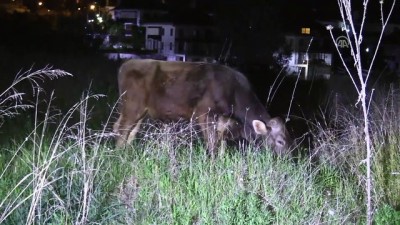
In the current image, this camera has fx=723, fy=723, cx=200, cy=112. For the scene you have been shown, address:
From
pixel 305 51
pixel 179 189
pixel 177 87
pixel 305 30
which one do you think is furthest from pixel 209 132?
pixel 305 30

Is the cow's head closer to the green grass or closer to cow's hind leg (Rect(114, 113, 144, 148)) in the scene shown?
cow's hind leg (Rect(114, 113, 144, 148))

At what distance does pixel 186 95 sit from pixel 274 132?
175 cm

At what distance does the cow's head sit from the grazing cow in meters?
0.35

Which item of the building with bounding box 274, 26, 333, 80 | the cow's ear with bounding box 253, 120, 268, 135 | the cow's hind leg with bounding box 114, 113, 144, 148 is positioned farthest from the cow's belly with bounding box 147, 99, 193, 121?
the building with bounding box 274, 26, 333, 80

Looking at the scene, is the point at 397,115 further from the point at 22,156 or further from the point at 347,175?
the point at 22,156

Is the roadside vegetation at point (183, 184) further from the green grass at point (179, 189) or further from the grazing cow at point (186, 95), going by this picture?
the grazing cow at point (186, 95)

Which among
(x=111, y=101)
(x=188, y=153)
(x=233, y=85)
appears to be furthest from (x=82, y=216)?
(x=111, y=101)

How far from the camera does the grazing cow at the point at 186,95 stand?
1065 centimetres

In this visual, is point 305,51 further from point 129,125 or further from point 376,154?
point 376,154

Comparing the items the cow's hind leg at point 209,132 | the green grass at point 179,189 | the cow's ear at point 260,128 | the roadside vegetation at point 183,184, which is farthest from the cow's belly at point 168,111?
the green grass at point 179,189

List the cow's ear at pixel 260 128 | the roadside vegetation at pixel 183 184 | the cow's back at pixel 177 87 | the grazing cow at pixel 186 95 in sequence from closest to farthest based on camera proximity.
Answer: the roadside vegetation at pixel 183 184 → the cow's ear at pixel 260 128 → the grazing cow at pixel 186 95 → the cow's back at pixel 177 87

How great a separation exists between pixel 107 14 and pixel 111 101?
38261 millimetres

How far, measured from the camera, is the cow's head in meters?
9.65

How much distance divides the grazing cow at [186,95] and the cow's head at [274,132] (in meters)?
0.35
